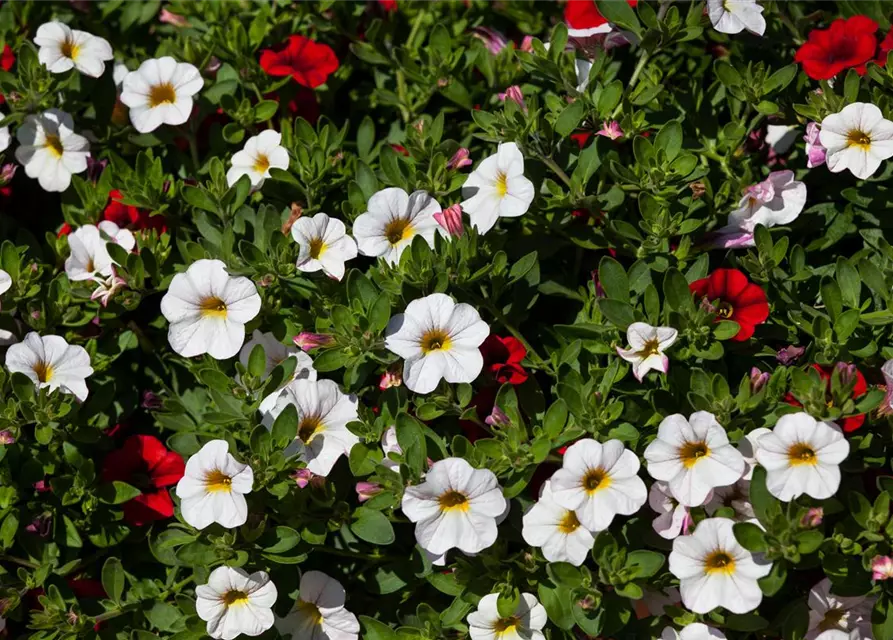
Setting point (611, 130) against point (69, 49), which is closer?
point (611, 130)

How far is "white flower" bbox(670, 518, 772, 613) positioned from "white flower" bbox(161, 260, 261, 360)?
3.39 feet

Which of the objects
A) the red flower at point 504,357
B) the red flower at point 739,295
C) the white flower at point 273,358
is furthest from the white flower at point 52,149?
the red flower at point 739,295

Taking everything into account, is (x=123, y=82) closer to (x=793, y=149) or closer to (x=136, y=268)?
(x=136, y=268)

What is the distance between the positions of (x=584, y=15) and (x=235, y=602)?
164 centimetres

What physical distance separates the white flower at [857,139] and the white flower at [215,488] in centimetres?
145

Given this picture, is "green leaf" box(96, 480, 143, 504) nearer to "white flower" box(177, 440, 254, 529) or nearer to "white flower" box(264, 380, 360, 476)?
"white flower" box(177, 440, 254, 529)

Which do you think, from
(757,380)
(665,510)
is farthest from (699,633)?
(757,380)

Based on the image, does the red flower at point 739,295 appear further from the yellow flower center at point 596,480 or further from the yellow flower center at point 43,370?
the yellow flower center at point 43,370

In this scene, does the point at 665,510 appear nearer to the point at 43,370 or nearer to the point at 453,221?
the point at 453,221

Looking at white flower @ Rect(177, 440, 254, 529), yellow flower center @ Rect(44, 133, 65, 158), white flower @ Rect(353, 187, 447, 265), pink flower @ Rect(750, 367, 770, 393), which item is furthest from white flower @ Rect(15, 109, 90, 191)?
pink flower @ Rect(750, 367, 770, 393)

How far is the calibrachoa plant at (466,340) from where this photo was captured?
1.95 m

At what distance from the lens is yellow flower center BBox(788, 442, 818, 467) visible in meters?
1.82

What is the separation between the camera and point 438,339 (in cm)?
205

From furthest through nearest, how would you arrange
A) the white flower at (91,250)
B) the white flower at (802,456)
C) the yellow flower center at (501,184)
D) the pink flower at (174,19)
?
the pink flower at (174,19), the white flower at (91,250), the yellow flower center at (501,184), the white flower at (802,456)
